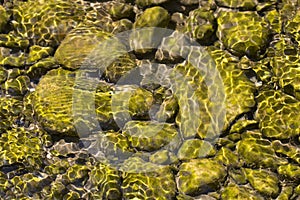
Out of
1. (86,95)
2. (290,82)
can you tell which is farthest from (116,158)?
(290,82)

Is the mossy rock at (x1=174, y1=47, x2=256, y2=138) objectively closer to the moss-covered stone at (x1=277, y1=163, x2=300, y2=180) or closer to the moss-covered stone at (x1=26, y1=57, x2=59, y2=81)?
the moss-covered stone at (x1=277, y1=163, x2=300, y2=180)

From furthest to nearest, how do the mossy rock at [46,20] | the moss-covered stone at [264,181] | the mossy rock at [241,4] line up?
the mossy rock at [46,20] < the mossy rock at [241,4] < the moss-covered stone at [264,181]

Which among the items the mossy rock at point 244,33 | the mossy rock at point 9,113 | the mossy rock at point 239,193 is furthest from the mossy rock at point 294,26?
the mossy rock at point 9,113

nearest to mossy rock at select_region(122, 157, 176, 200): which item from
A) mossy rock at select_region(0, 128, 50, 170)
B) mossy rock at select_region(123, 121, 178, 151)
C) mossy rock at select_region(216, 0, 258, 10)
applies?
mossy rock at select_region(123, 121, 178, 151)

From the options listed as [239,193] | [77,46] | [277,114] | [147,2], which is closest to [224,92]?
[277,114]

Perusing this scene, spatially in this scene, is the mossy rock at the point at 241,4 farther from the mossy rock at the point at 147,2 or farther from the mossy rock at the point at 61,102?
the mossy rock at the point at 61,102

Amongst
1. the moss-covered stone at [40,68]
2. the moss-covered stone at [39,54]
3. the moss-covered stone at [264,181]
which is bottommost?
the moss-covered stone at [264,181]

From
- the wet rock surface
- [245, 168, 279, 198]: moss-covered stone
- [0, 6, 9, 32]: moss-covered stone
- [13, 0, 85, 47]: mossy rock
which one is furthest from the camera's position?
[0, 6, 9, 32]: moss-covered stone

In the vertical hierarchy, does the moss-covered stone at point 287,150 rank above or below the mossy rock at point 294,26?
below

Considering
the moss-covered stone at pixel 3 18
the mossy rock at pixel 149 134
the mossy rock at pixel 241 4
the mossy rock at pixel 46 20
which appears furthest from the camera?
the moss-covered stone at pixel 3 18
